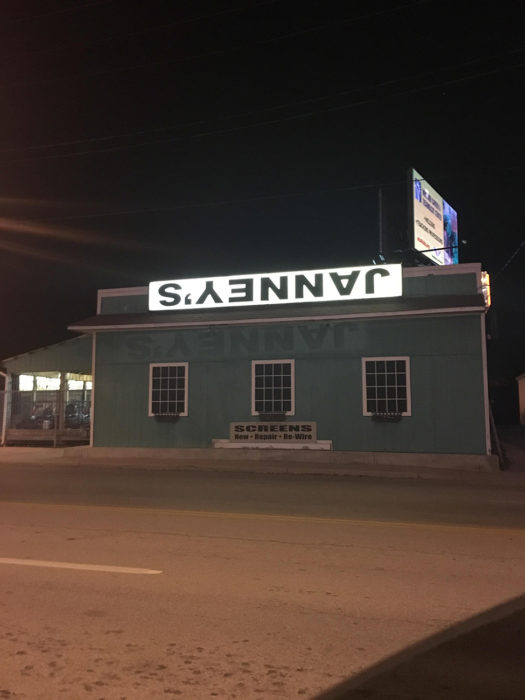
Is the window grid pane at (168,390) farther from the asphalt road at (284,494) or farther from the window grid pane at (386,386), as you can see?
the window grid pane at (386,386)

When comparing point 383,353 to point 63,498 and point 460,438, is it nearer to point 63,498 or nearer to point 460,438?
point 460,438

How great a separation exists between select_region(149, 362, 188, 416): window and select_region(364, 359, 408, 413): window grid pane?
5612 millimetres

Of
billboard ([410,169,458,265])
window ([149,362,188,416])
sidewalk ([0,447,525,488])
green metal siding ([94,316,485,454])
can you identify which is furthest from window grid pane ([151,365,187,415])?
billboard ([410,169,458,265])

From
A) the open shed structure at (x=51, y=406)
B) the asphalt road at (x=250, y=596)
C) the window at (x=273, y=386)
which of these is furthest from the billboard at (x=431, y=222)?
the asphalt road at (x=250, y=596)

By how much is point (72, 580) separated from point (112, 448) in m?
13.7

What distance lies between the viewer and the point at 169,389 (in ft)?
62.8

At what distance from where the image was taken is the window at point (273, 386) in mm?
17984

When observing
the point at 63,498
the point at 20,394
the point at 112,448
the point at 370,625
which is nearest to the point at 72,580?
the point at 370,625

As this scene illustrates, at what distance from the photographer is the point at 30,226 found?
945 inches

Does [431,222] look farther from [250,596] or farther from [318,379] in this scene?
→ [250,596]

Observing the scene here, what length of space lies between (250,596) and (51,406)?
1919 centimetres

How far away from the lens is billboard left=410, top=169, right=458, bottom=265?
2808cm

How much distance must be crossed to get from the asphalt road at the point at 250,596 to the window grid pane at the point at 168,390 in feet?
27.7

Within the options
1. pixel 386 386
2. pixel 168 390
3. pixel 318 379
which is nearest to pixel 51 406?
pixel 168 390
